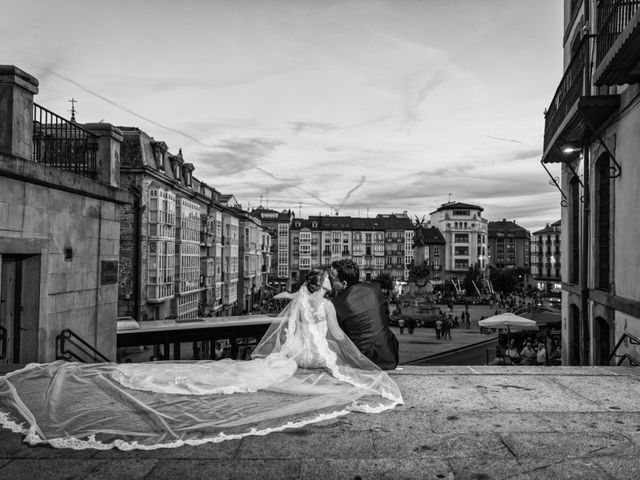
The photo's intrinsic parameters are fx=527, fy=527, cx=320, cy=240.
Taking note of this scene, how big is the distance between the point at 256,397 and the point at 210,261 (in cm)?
5404

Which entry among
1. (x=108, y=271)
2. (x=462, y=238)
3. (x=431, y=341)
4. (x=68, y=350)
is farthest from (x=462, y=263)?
(x=68, y=350)

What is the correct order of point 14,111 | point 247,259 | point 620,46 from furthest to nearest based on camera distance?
point 247,259
point 620,46
point 14,111

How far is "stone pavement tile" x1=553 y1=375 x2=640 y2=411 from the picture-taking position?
6141 mm

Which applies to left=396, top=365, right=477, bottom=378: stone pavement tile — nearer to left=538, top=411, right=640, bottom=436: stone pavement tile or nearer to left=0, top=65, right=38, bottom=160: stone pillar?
left=538, top=411, right=640, bottom=436: stone pavement tile

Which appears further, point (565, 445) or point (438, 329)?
point (438, 329)

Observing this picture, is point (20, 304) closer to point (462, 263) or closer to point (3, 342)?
point (3, 342)

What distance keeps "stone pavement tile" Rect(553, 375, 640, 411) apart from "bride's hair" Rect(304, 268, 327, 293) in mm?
3641

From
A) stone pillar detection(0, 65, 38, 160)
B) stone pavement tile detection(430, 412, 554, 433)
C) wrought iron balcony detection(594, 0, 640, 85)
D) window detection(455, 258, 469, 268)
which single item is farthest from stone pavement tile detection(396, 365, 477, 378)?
window detection(455, 258, 469, 268)

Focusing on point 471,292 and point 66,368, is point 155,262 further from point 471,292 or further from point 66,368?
point 471,292

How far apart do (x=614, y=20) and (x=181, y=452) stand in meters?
11.6

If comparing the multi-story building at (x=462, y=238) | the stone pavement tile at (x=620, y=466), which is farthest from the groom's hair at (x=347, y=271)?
the multi-story building at (x=462, y=238)

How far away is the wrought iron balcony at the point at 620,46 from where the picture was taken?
8355 millimetres

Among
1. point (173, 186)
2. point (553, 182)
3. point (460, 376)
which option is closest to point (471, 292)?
point (173, 186)

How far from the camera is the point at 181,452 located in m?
4.41
